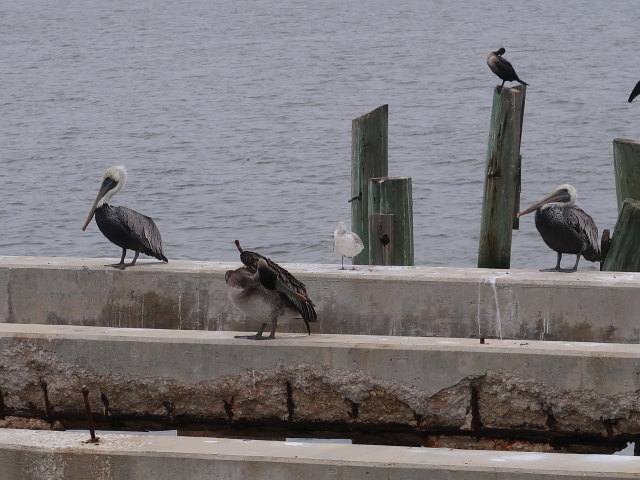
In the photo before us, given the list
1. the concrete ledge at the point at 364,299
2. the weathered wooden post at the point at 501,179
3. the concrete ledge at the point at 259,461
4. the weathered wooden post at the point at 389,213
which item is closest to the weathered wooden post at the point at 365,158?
the weathered wooden post at the point at 389,213

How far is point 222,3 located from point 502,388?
44.1m

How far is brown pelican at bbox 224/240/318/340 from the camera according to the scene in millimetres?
7363

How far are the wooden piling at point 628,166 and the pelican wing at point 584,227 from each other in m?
0.60

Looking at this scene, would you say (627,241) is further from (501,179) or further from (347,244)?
(347,244)

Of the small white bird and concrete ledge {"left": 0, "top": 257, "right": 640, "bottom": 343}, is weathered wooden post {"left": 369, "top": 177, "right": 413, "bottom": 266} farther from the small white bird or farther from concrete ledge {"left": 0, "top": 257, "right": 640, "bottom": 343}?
concrete ledge {"left": 0, "top": 257, "right": 640, "bottom": 343}

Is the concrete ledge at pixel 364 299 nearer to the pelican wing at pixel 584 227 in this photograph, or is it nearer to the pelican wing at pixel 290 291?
the pelican wing at pixel 584 227

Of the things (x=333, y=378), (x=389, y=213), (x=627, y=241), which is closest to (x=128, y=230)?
(x=389, y=213)

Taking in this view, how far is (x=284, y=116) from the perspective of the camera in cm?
2666

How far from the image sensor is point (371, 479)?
226 inches

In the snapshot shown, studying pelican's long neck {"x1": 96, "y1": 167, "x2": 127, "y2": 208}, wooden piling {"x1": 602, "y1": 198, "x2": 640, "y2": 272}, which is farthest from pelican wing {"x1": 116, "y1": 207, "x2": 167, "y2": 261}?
wooden piling {"x1": 602, "y1": 198, "x2": 640, "y2": 272}

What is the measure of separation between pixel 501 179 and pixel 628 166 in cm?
90

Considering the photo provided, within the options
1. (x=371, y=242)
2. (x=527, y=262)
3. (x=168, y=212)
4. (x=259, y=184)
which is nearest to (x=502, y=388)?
(x=371, y=242)

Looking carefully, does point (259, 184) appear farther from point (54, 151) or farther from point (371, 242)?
point (371, 242)

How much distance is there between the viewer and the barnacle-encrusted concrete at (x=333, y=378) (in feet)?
23.1
